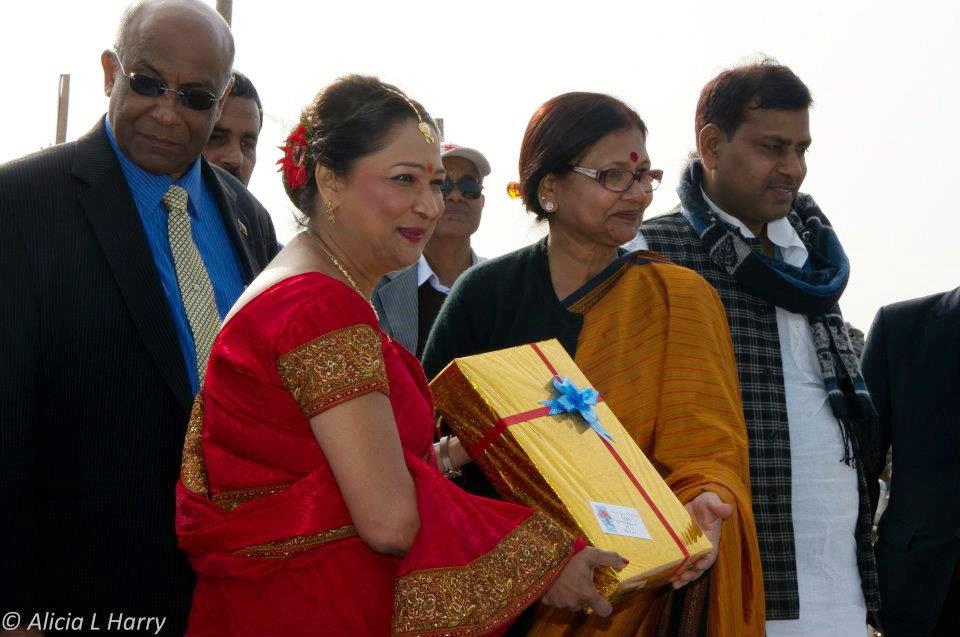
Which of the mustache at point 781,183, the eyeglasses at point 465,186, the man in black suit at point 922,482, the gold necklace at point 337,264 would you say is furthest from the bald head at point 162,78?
the man in black suit at point 922,482

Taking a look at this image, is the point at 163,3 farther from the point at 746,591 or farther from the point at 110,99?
the point at 746,591

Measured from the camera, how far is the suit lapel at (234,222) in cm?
367

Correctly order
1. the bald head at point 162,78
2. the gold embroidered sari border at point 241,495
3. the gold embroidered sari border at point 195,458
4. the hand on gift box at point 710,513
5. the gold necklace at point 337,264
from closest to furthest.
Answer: the gold embroidered sari border at point 241,495 → the gold embroidered sari border at point 195,458 → the gold necklace at point 337,264 → the hand on gift box at point 710,513 → the bald head at point 162,78

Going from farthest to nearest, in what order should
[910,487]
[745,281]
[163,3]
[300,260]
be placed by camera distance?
1. [910,487]
2. [745,281]
3. [163,3]
4. [300,260]

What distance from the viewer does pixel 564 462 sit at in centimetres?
302

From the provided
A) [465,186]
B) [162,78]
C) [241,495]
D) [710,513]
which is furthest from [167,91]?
[465,186]

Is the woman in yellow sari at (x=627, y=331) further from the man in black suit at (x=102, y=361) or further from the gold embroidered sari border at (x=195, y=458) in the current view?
the gold embroidered sari border at (x=195, y=458)

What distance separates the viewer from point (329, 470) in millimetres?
2678

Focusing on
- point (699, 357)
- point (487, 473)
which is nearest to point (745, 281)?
point (699, 357)

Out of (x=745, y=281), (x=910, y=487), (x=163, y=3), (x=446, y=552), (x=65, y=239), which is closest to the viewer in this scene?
(x=446, y=552)

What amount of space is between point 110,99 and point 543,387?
1471 millimetres

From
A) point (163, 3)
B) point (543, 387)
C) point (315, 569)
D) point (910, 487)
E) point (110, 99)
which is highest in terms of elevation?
point (163, 3)

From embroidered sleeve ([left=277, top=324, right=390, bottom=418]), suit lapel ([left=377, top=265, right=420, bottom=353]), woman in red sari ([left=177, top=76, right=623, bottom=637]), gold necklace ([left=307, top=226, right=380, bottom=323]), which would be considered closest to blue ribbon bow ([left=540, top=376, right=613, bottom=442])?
woman in red sari ([left=177, top=76, right=623, bottom=637])

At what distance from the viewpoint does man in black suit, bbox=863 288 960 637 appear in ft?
15.1
